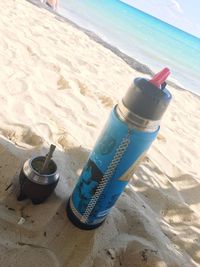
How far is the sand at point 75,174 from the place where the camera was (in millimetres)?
1452

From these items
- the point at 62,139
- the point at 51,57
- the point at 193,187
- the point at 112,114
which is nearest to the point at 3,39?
the point at 51,57

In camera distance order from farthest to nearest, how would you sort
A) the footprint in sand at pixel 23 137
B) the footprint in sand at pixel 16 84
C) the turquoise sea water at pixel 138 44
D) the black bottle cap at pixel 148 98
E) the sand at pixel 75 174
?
the turquoise sea water at pixel 138 44
the footprint in sand at pixel 16 84
the footprint in sand at pixel 23 137
the sand at pixel 75 174
the black bottle cap at pixel 148 98

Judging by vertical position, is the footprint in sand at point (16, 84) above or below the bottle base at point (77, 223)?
below

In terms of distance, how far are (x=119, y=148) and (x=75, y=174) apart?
0.68 m

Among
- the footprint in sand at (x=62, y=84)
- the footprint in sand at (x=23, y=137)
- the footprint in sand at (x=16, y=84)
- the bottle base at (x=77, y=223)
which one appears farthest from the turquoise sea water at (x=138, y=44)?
the bottle base at (x=77, y=223)

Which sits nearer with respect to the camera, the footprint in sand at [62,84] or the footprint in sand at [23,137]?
the footprint in sand at [23,137]

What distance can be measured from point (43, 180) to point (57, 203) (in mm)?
194

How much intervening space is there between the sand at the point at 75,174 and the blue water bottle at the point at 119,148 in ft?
0.45

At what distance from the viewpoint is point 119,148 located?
1.30 metres

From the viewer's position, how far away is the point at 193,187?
2.62m

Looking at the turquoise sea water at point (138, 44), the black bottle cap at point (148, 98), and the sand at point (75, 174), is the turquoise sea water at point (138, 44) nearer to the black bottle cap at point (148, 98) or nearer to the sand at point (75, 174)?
the sand at point (75, 174)

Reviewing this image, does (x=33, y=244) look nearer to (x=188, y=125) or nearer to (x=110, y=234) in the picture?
(x=110, y=234)

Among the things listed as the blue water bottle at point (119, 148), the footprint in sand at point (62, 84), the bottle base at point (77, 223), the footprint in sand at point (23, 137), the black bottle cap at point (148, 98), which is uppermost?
the black bottle cap at point (148, 98)

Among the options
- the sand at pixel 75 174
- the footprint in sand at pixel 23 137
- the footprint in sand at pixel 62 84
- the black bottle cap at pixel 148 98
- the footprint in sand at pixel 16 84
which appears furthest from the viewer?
the footprint in sand at pixel 62 84
